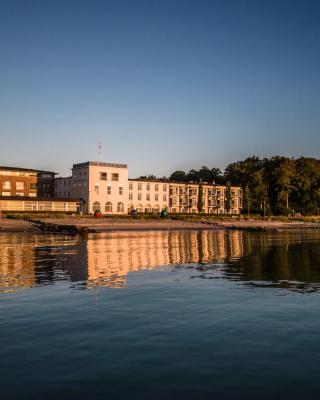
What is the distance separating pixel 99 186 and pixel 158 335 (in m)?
103

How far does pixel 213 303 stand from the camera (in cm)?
1722

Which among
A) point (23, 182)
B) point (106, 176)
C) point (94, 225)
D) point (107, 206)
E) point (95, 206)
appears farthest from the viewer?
point (106, 176)

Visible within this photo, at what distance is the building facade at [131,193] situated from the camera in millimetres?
114000

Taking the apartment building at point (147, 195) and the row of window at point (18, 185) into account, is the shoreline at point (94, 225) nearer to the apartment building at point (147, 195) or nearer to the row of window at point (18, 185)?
the row of window at point (18, 185)

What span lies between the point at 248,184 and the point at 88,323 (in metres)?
135

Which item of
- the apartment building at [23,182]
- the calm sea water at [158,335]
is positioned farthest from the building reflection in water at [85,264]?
the apartment building at [23,182]

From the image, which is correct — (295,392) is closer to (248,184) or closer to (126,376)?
(126,376)

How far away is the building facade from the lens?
114 m

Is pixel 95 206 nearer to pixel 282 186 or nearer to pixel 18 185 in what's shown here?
pixel 18 185

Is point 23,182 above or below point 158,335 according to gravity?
above

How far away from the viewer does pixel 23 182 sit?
113m

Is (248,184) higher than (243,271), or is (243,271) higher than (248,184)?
(248,184)

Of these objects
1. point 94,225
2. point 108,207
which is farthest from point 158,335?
point 108,207

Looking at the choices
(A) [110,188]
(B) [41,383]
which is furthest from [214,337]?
(A) [110,188]
